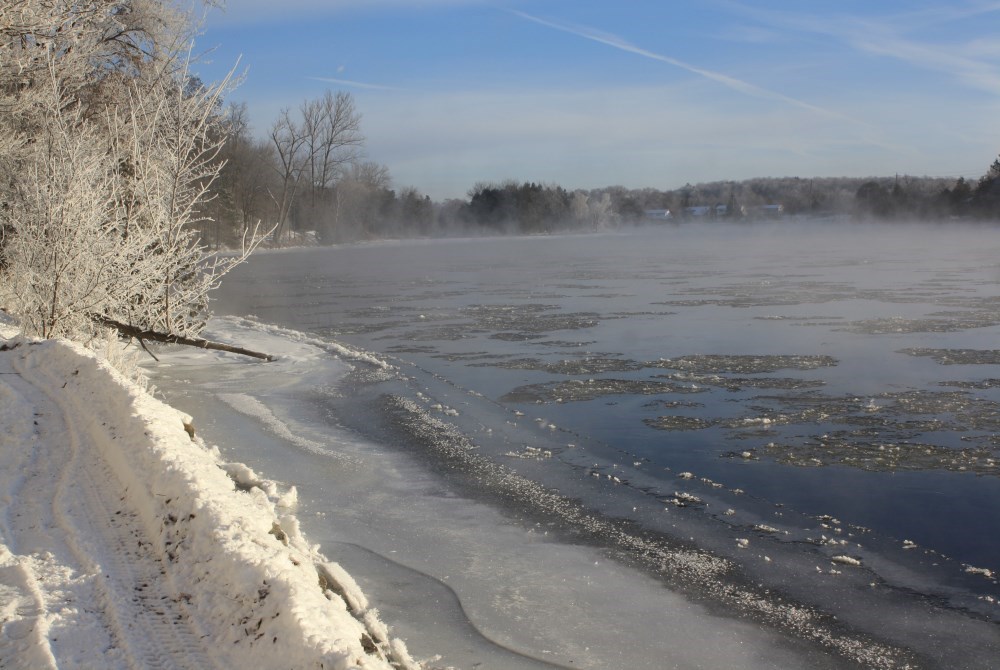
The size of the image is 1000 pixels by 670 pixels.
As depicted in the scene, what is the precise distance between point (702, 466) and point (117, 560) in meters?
5.86

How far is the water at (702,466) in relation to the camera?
18.2ft

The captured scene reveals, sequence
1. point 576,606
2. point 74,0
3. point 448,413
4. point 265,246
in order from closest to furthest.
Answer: point 576,606 → point 448,413 → point 74,0 → point 265,246

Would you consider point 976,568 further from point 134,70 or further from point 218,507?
point 134,70

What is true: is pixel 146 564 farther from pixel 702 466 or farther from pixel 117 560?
pixel 702 466

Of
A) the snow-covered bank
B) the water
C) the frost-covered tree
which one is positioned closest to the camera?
the snow-covered bank

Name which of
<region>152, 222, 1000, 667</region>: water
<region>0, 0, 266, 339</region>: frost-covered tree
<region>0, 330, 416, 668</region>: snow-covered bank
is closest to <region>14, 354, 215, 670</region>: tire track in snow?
<region>0, 330, 416, 668</region>: snow-covered bank

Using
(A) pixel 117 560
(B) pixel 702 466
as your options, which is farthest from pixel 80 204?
(B) pixel 702 466

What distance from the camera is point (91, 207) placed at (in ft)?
35.1

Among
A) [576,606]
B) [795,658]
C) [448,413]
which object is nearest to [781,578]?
[795,658]

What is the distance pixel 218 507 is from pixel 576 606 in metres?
2.29

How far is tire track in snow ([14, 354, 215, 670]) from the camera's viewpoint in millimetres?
3734

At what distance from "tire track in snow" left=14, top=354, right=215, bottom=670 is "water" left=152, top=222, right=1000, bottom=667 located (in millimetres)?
1662

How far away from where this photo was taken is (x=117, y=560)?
4.52m

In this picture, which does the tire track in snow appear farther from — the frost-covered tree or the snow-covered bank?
the frost-covered tree
